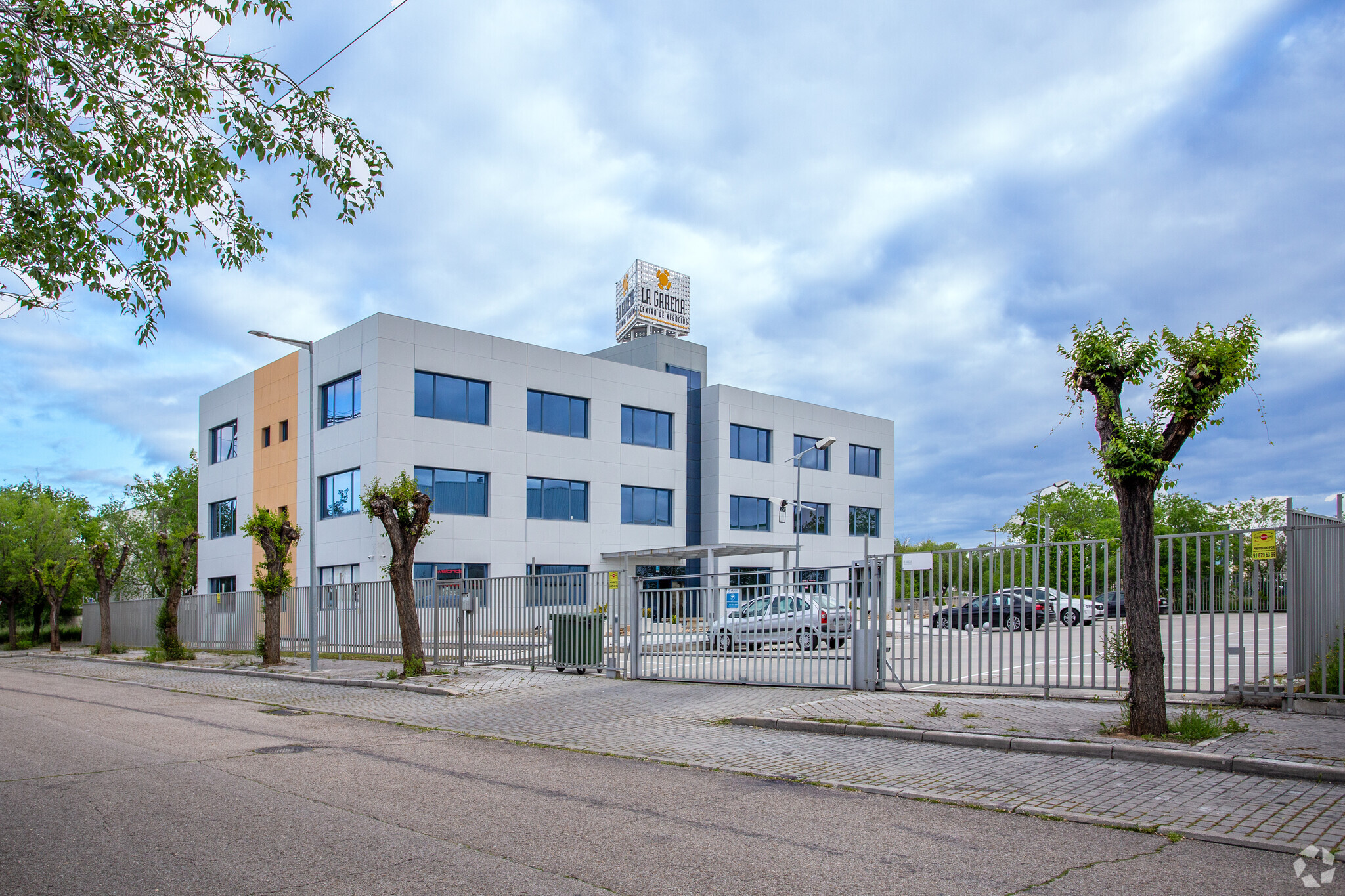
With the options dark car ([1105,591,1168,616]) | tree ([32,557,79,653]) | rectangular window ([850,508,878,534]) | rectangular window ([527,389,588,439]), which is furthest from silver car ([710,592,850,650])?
tree ([32,557,79,653])

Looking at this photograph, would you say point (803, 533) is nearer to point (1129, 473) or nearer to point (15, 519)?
point (1129, 473)

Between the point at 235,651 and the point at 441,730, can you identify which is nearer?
the point at 441,730

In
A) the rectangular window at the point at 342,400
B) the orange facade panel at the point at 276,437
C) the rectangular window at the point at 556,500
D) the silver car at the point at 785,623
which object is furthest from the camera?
the orange facade panel at the point at 276,437

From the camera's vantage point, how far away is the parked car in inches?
439

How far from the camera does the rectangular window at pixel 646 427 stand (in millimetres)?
43125

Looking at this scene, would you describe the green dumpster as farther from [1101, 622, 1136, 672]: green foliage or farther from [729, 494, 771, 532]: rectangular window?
[729, 494, 771, 532]: rectangular window

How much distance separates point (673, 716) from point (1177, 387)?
7.39m

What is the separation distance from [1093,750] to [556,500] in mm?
32436

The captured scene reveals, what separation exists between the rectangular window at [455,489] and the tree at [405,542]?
14.9 meters

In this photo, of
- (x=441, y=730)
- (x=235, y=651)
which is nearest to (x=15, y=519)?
(x=235, y=651)

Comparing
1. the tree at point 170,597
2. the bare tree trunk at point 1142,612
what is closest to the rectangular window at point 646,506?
the tree at point 170,597

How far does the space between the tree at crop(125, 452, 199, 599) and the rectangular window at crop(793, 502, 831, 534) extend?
46397 mm

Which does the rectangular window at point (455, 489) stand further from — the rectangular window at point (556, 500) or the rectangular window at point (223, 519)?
the rectangular window at point (223, 519)

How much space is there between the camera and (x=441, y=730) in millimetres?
12234
